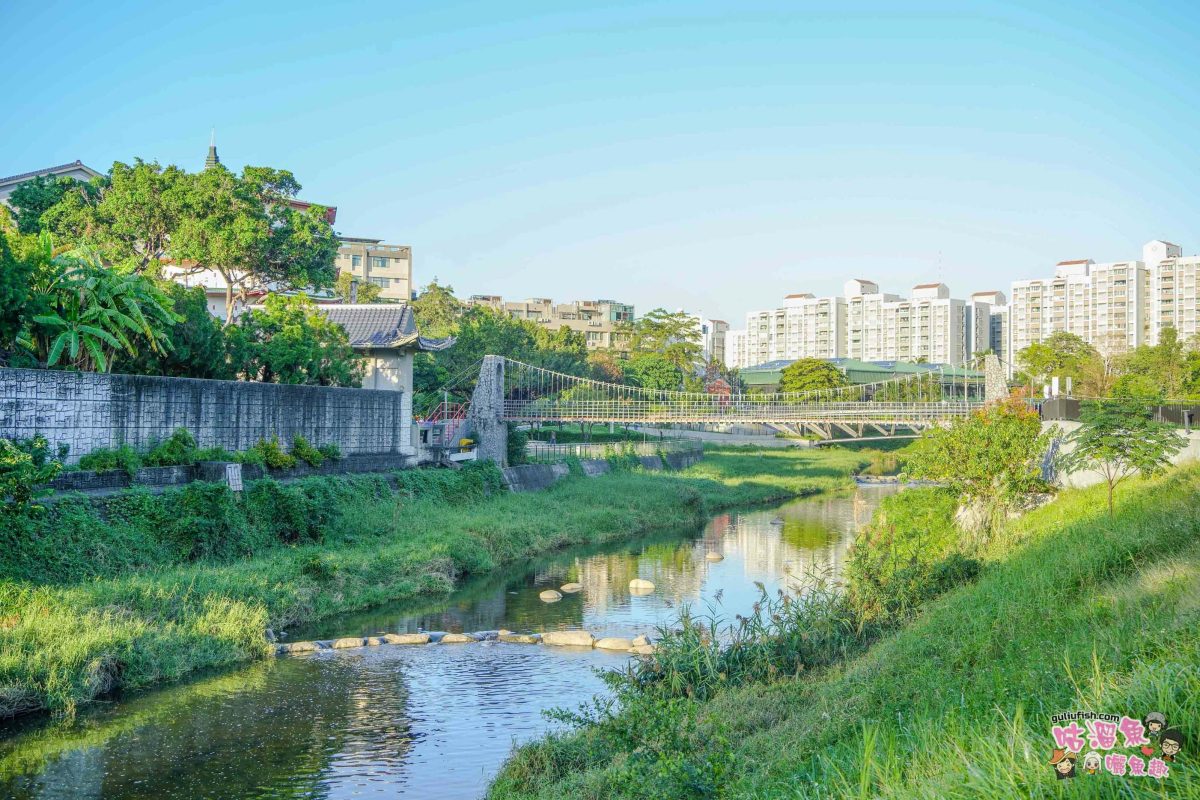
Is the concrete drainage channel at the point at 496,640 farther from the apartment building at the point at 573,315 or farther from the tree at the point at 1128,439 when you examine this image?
the apartment building at the point at 573,315

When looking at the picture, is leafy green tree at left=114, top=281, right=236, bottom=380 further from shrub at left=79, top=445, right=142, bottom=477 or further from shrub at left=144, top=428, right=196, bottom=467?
shrub at left=79, top=445, right=142, bottom=477

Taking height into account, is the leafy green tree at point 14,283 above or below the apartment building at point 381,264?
below

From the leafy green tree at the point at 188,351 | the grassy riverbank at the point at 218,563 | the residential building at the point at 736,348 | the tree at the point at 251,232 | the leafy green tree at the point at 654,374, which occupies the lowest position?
the grassy riverbank at the point at 218,563

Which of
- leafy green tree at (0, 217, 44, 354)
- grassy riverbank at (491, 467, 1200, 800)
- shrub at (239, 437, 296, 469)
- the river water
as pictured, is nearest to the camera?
grassy riverbank at (491, 467, 1200, 800)

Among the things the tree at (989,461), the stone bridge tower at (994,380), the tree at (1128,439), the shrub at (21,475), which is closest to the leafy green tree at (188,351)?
the shrub at (21,475)

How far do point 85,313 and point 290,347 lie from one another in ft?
17.4

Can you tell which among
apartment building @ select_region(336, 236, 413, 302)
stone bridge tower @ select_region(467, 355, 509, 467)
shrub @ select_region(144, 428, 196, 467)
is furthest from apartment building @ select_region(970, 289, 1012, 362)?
shrub @ select_region(144, 428, 196, 467)

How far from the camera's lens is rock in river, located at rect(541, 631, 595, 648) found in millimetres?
11836

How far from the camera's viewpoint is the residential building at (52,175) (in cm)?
2409

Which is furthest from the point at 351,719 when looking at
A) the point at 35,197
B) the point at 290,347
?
the point at 35,197

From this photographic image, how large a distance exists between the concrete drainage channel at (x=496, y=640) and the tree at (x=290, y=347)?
769 centimetres

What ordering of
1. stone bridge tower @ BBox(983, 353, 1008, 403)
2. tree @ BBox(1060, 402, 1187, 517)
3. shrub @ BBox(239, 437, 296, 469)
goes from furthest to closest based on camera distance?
stone bridge tower @ BBox(983, 353, 1008, 403) → shrub @ BBox(239, 437, 296, 469) → tree @ BBox(1060, 402, 1187, 517)

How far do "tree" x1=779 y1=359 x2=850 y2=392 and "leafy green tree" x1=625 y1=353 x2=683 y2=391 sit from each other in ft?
20.7

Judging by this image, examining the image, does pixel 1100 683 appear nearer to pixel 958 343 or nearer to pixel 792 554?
pixel 792 554
